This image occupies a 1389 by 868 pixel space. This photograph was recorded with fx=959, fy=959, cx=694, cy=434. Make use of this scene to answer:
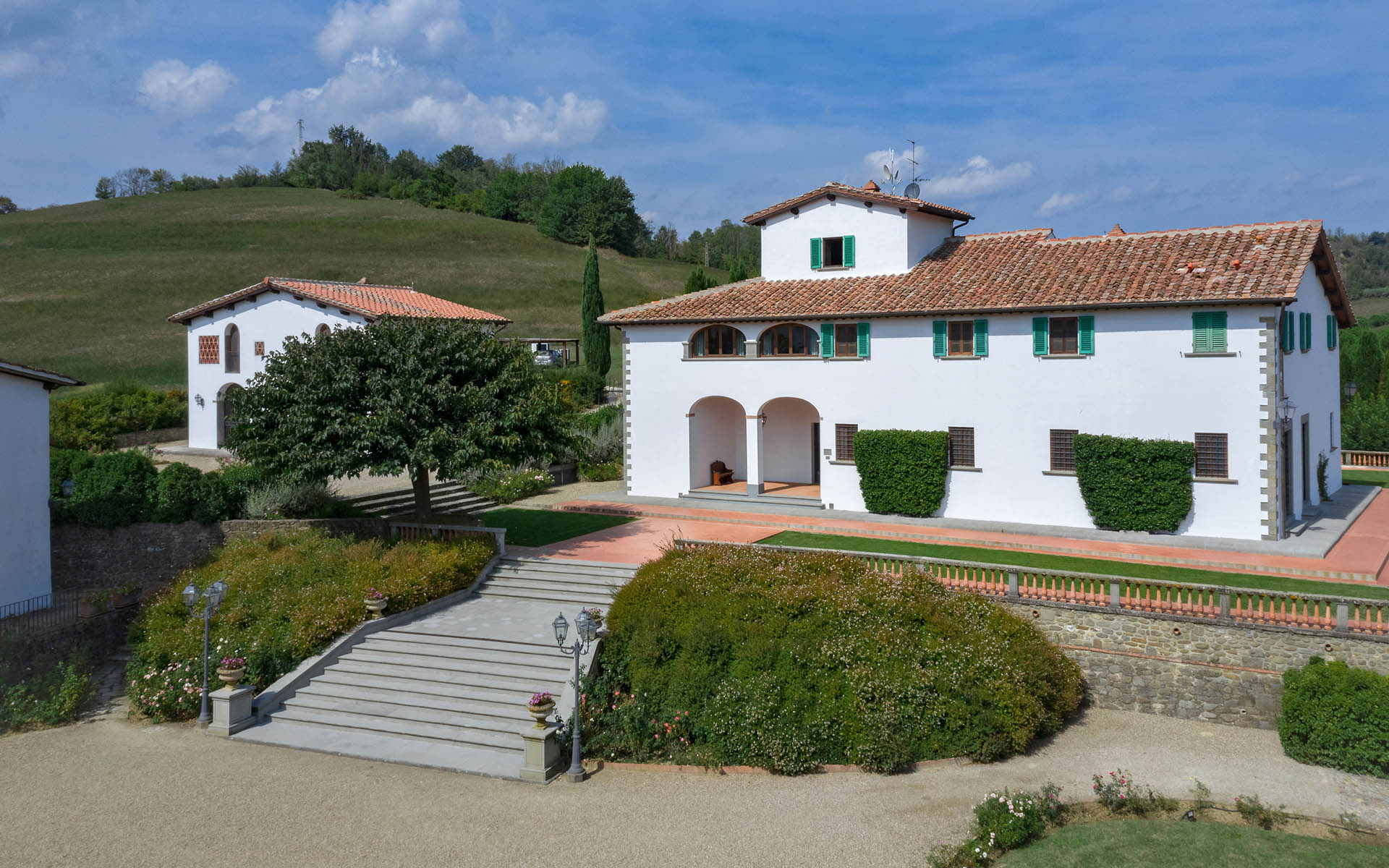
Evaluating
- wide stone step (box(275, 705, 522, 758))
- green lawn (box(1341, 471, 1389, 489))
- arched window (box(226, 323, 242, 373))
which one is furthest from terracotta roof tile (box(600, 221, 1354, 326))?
arched window (box(226, 323, 242, 373))

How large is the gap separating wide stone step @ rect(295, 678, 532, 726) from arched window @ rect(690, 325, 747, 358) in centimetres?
1631

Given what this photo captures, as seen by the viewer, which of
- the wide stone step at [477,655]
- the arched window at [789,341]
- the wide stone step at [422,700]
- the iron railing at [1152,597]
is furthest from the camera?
the arched window at [789,341]

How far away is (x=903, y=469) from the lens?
28438 millimetres

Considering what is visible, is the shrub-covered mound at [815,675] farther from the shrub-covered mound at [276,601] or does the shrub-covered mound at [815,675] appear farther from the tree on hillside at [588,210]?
the tree on hillside at [588,210]

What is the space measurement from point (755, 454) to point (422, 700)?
51.1 ft

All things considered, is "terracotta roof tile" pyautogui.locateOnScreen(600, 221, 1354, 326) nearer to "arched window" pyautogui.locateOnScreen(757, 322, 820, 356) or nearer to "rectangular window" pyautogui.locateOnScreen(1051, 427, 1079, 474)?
"arched window" pyautogui.locateOnScreen(757, 322, 820, 356)

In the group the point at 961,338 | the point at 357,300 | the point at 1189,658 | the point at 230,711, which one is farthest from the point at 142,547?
the point at 1189,658

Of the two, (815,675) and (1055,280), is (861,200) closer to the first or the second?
(1055,280)

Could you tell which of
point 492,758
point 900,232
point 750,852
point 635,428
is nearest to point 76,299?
point 635,428

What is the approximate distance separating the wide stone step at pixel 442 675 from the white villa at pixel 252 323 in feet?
64.7

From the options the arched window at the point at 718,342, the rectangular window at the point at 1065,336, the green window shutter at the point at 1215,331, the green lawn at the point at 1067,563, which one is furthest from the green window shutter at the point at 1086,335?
the arched window at the point at 718,342

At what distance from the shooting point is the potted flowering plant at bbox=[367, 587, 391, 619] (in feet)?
68.5

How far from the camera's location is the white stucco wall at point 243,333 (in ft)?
124

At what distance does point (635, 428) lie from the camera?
3319 cm
